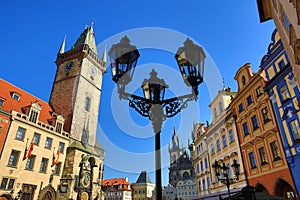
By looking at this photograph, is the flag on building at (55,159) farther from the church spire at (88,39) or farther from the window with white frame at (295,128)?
the window with white frame at (295,128)

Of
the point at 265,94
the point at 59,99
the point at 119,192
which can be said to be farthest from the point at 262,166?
the point at 119,192

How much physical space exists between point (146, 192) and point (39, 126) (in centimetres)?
7818

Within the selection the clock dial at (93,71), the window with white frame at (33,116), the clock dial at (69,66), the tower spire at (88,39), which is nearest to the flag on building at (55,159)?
the window with white frame at (33,116)

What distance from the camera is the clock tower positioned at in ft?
87.1

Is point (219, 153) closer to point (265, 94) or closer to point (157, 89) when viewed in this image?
point (265, 94)

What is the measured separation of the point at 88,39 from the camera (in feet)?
131

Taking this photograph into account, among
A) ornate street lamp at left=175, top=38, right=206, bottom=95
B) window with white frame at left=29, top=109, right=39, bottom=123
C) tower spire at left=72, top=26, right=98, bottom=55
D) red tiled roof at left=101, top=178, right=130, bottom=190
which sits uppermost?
tower spire at left=72, top=26, right=98, bottom=55

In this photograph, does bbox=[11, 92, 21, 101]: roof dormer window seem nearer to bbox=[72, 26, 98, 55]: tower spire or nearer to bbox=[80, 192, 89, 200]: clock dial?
bbox=[80, 192, 89, 200]: clock dial

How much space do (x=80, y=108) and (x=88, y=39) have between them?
49.8 feet

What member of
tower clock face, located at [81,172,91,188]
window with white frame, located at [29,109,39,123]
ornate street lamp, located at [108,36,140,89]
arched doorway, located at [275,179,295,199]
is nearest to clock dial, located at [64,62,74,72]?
window with white frame, located at [29,109,39,123]

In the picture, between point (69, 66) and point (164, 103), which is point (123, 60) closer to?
point (164, 103)

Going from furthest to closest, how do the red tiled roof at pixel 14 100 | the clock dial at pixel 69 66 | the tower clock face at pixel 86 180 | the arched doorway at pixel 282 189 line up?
the clock dial at pixel 69 66 < the tower clock face at pixel 86 180 < the red tiled roof at pixel 14 100 < the arched doorway at pixel 282 189

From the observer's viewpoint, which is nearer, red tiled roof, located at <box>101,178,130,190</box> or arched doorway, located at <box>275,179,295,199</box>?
arched doorway, located at <box>275,179,295,199</box>

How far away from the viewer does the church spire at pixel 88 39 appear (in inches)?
1554
